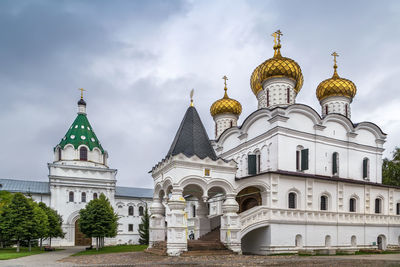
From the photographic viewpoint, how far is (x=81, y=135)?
38.4 metres

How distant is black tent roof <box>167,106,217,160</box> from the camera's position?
17125 mm

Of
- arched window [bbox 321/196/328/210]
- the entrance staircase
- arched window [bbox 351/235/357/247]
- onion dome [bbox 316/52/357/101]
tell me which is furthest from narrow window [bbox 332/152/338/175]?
the entrance staircase

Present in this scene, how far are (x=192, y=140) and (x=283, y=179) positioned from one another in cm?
508

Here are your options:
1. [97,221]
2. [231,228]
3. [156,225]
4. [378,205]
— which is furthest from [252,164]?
[97,221]

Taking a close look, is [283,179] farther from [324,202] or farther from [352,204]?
[352,204]

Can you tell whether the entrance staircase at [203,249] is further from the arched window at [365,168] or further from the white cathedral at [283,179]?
the arched window at [365,168]

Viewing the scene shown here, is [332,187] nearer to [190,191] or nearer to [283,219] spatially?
[283,219]

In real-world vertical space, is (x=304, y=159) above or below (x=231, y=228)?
above

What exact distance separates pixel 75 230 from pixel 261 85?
2389 centimetres

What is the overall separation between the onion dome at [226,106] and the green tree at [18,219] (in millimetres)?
15267

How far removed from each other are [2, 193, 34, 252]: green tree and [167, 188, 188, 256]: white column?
12458 millimetres

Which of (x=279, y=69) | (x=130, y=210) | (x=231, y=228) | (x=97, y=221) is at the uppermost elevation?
(x=279, y=69)

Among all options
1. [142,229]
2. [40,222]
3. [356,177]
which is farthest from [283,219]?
[142,229]

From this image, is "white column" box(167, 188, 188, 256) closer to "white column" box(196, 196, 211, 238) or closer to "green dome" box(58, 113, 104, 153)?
"white column" box(196, 196, 211, 238)
